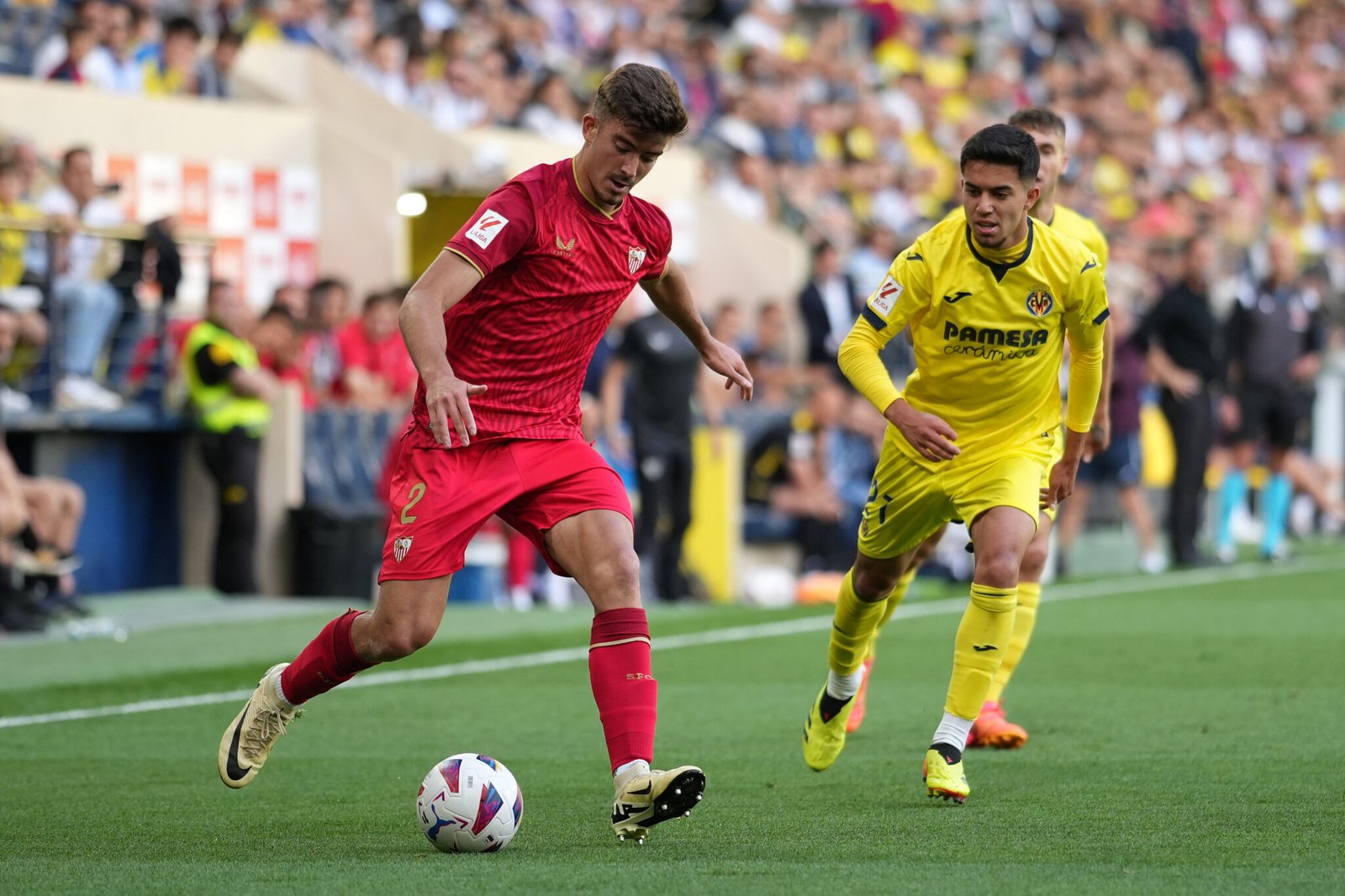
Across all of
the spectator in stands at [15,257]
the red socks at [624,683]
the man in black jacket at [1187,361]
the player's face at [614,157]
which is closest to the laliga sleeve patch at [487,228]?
the player's face at [614,157]

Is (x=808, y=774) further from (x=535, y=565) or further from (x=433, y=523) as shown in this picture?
(x=535, y=565)

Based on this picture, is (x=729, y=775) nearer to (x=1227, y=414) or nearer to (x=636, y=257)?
(x=636, y=257)

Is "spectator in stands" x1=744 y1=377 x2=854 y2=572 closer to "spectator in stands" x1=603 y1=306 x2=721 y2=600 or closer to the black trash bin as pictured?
"spectator in stands" x1=603 y1=306 x2=721 y2=600

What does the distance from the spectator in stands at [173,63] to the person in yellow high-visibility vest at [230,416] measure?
3.32 meters

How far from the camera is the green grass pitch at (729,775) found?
5.14 m

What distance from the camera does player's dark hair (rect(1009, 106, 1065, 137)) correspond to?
25.7 feet

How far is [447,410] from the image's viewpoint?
5301mm

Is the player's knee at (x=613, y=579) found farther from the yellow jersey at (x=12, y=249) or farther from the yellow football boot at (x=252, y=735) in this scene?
the yellow jersey at (x=12, y=249)

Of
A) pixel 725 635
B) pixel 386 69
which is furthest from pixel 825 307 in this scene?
pixel 725 635

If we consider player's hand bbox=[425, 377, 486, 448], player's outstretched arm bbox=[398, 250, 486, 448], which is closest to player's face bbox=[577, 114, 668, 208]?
player's outstretched arm bbox=[398, 250, 486, 448]

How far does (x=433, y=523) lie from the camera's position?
584 centimetres

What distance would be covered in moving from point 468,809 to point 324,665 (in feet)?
2.66

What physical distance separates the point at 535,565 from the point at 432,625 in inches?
379

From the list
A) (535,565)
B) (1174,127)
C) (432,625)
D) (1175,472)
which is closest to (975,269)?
(432,625)
